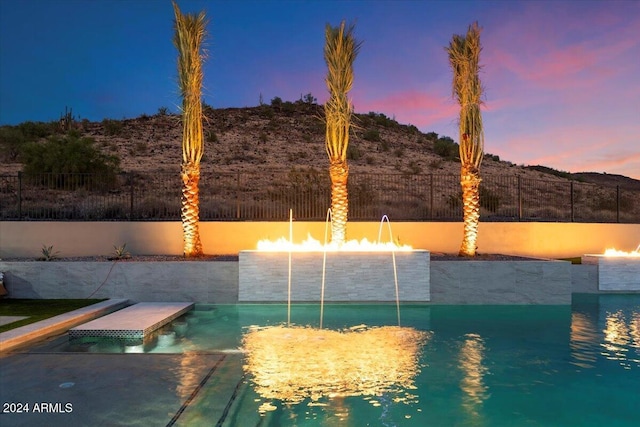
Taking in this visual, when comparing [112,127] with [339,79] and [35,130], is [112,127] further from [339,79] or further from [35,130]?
[339,79]

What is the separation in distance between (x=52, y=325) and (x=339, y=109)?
9.48 m

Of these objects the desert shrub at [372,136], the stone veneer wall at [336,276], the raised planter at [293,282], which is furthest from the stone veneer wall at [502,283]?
the desert shrub at [372,136]

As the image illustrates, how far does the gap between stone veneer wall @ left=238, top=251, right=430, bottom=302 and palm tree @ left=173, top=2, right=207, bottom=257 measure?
8.64 feet

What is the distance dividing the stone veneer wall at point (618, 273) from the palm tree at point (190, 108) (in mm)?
11971

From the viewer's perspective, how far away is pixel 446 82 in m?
14.9

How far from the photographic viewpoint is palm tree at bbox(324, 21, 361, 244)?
14023 mm

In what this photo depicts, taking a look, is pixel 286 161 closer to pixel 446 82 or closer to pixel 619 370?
pixel 446 82

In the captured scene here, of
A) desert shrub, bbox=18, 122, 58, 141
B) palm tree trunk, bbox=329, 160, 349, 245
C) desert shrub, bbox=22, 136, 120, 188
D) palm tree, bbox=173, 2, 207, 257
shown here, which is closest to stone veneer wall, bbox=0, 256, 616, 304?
palm tree, bbox=173, 2, 207, 257

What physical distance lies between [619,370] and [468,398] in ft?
8.99

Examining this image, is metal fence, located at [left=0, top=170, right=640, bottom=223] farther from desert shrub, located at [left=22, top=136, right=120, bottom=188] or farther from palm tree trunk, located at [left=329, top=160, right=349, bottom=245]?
palm tree trunk, located at [left=329, top=160, right=349, bottom=245]

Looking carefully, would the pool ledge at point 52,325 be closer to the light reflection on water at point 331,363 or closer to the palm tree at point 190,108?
the palm tree at point 190,108

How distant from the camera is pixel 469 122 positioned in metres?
14.3

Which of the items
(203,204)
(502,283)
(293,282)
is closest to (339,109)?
(293,282)

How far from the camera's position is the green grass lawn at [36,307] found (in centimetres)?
910
